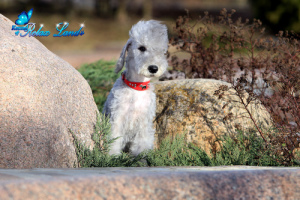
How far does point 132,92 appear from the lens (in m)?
5.31

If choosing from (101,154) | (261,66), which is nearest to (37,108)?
(101,154)

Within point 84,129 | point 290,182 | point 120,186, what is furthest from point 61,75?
point 290,182

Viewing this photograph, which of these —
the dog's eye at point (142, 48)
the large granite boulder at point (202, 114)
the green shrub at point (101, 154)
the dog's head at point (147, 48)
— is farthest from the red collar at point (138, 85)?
the large granite boulder at point (202, 114)

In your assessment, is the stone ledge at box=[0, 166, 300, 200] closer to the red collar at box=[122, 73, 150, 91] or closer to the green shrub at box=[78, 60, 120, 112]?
the red collar at box=[122, 73, 150, 91]

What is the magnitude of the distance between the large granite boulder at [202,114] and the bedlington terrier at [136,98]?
25.9 inches

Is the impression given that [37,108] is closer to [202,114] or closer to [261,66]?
[202,114]

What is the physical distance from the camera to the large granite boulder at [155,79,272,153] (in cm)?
586

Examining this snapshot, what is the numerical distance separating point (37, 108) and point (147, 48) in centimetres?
163

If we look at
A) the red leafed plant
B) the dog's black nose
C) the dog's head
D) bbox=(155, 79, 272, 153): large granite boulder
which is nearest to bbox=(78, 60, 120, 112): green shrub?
the red leafed plant

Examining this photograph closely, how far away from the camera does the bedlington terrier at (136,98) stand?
206 inches

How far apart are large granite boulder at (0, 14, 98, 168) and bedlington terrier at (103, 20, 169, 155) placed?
0.37 metres

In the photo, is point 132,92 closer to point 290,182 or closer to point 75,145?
point 75,145

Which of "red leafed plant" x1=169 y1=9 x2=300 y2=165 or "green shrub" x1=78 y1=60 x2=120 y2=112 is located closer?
"red leafed plant" x1=169 y1=9 x2=300 y2=165

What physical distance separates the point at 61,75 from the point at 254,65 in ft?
11.0
